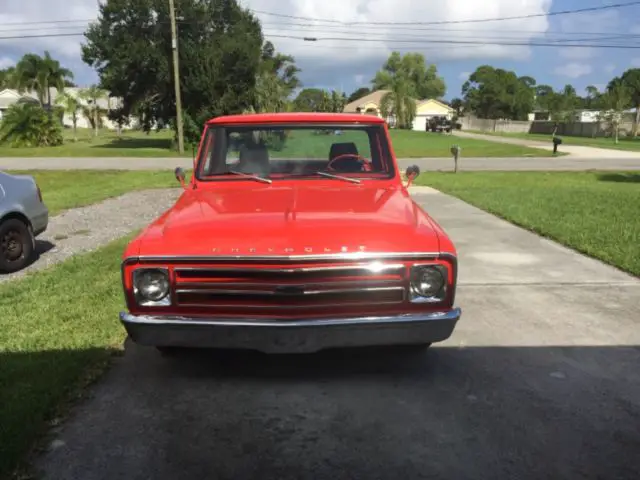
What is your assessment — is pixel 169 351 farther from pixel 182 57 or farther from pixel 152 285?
pixel 182 57

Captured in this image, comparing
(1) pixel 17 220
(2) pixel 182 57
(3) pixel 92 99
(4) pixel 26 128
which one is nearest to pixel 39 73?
(3) pixel 92 99

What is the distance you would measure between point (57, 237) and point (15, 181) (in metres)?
1.96

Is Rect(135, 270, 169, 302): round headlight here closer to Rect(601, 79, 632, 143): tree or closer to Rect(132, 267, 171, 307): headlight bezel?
Rect(132, 267, 171, 307): headlight bezel

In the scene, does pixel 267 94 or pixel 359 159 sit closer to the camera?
pixel 359 159

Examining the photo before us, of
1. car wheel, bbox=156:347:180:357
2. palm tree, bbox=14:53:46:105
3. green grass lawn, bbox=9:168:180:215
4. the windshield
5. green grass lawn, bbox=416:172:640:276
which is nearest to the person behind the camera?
car wheel, bbox=156:347:180:357

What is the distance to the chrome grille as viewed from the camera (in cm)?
316

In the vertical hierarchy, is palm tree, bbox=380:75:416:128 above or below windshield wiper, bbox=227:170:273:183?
above

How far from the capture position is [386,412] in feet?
10.6

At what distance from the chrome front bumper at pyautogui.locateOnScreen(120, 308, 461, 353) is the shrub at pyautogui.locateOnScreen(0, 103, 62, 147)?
130 ft

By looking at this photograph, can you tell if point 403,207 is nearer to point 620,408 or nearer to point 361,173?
point 361,173

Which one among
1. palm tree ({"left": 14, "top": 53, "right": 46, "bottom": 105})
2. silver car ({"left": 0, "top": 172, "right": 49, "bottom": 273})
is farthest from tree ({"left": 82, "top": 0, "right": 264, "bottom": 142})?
silver car ({"left": 0, "top": 172, "right": 49, "bottom": 273})

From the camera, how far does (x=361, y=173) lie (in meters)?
4.69

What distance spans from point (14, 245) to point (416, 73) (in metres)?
116

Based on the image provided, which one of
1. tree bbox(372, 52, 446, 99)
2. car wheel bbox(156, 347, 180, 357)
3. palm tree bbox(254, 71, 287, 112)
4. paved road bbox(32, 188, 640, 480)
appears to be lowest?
paved road bbox(32, 188, 640, 480)
